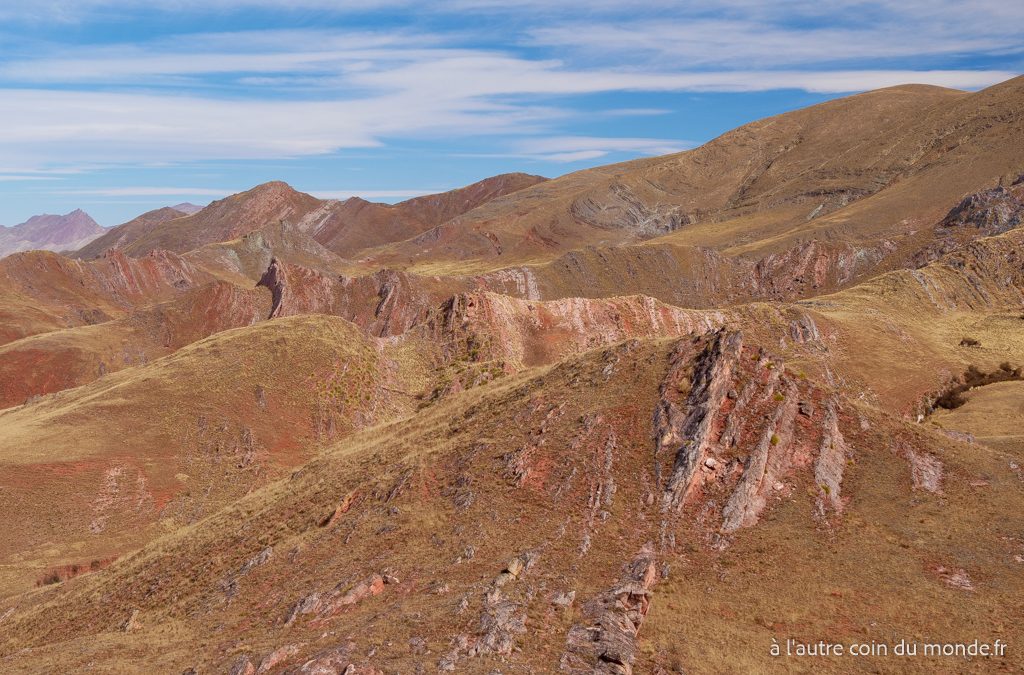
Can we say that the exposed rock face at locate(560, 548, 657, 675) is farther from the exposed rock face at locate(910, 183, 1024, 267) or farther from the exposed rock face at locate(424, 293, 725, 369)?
the exposed rock face at locate(910, 183, 1024, 267)

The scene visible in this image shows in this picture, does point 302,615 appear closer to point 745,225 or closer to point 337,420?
point 337,420

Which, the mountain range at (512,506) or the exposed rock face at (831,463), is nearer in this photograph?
the mountain range at (512,506)

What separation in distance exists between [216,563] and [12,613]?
35.9ft

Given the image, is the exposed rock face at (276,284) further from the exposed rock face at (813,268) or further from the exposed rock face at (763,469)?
the exposed rock face at (763,469)

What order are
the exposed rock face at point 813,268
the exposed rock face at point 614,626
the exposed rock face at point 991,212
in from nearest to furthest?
the exposed rock face at point 614,626, the exposed rock face at point 991,212, the exposed rock face at point 813,268

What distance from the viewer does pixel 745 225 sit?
7421 inches

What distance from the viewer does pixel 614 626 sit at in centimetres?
2222

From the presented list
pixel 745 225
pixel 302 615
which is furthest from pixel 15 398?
pixel 745 225

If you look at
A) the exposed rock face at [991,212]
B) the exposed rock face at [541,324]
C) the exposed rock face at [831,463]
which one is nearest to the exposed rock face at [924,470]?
the exposed rock face at [831,463]

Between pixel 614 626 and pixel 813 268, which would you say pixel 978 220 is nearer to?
pixel 813 268

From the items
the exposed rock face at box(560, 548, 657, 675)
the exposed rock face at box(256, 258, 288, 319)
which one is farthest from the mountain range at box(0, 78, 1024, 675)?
the exposed rock face at box(256, 258, 288, 319)

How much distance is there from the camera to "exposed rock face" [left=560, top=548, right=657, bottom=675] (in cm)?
2066

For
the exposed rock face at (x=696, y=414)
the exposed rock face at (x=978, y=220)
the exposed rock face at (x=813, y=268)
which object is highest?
the exposed rock face at (x=978, y=220)

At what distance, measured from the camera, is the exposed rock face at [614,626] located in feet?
67.8
